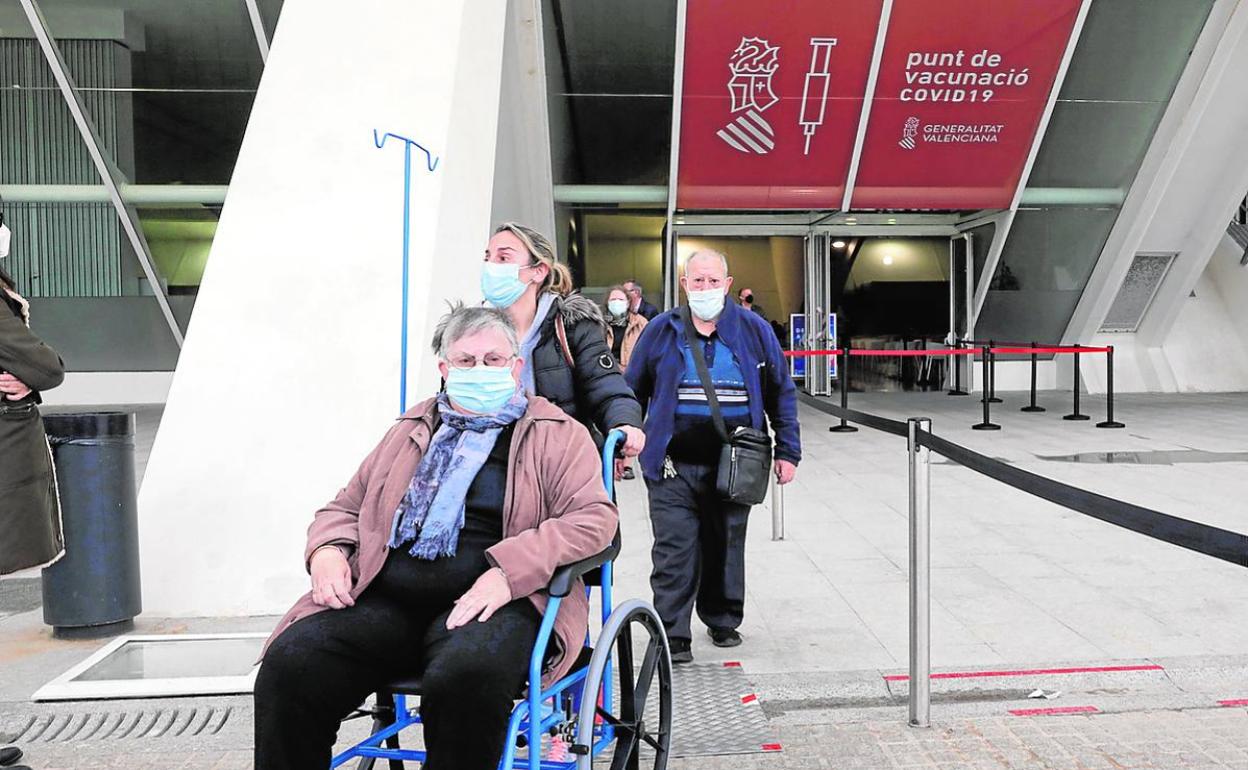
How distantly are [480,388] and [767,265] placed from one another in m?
14.9

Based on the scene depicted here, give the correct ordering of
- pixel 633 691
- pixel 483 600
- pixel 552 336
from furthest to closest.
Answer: pixel 552 336 → pixel 633 691 → pixel 483 600

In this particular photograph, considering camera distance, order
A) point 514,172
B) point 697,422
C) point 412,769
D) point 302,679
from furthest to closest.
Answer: point 514,172, point 697,422, point 412,769, point 302,679

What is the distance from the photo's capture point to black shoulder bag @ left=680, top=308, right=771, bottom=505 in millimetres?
4527

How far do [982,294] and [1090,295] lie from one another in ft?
4.88

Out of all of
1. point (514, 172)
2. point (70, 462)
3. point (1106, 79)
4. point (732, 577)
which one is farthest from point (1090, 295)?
point (70, 462)

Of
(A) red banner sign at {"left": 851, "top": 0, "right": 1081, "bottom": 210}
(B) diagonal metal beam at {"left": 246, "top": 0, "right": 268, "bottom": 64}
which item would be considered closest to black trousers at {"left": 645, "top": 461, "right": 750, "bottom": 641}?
(A) red banner sign at {"left": 851, "top": 0, "right": 1081, "bottom": 210}

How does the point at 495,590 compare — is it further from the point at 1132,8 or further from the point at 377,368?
the point at 1132,8

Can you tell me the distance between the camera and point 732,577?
4.83 m

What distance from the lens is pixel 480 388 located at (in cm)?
314

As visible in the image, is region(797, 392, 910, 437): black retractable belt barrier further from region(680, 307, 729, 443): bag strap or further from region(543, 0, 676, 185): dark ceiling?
region(543, 0, 676, 185): dark ceiling

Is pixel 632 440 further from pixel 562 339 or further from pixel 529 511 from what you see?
pixel 529 511

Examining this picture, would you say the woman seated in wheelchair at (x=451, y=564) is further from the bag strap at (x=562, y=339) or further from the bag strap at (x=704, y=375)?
the bag strap at (x=704, y=375)

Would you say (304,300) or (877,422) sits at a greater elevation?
(304,300)

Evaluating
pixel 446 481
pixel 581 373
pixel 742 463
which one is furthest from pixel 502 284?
pixel 742 463
